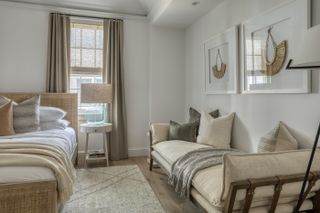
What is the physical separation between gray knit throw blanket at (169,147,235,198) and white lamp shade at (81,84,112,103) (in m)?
1.89

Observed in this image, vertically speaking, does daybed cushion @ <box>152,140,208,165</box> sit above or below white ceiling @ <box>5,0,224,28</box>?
A: below

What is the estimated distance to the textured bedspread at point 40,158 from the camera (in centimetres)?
188

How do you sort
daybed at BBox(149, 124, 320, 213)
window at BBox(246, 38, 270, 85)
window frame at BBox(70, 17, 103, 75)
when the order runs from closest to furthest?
1. daybed at BBox(149, 124, 320, 213)
2. window at BBox(246, 38, 270, 85)
3. window frame at BBox(70, 17, 103, 75)

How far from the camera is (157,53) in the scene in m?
4.46

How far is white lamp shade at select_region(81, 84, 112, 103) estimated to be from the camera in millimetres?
3818

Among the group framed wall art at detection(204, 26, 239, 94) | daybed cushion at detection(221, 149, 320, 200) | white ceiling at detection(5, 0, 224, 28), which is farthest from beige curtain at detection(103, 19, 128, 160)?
daybed cushion at detection(221, 149, 320, 200)

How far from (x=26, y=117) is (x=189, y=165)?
2.36 m

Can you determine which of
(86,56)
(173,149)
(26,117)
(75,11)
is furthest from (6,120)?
(75,11)

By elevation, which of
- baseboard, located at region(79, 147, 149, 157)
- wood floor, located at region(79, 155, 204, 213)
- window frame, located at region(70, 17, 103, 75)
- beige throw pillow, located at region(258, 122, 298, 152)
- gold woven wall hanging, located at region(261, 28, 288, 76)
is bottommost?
wood floor, located at region(79, 155, 204, 213)

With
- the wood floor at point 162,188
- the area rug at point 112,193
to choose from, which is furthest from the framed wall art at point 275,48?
the area rug at point 112,193

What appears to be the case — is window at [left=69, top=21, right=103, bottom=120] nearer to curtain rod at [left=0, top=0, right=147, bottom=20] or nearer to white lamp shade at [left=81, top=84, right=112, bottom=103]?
curtain rod at [left=0, top=0, right=147, bottom=20]

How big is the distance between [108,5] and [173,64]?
1.61 meters

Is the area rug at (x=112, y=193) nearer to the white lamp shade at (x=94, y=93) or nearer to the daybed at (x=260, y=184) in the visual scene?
the daybed at (x=260, y=184)

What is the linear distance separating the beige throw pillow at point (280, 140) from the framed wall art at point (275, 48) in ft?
1.21
